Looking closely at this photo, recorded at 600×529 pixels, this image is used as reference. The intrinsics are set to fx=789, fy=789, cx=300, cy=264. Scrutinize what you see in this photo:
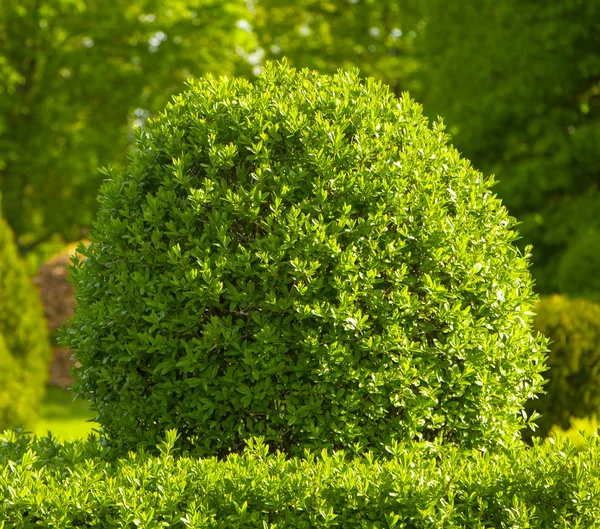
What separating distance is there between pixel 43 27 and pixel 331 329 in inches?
873

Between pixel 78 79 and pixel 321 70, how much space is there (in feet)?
23.8

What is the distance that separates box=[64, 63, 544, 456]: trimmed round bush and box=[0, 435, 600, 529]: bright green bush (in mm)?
452

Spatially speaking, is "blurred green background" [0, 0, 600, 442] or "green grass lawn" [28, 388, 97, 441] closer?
"green grass lawn" [28, 388, 97, 441]

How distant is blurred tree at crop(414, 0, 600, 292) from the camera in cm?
1490

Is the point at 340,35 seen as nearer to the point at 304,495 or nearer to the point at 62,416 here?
the point at 62,416

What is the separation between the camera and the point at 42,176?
76.4ft

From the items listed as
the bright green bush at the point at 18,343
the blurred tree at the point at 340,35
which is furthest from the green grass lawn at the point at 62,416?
the blurred tree at the point at 340,35

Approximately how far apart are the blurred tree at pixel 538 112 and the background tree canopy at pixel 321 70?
0.10 ft

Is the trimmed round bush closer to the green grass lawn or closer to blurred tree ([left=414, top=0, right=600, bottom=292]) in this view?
the green grass lawn

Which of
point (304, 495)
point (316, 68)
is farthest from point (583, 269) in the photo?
point (316, 68)

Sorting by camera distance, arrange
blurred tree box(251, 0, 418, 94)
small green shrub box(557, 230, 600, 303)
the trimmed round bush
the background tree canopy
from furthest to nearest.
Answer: blurred tree box(251, 0, 418, 94), the background tree canopy, small green shrub box(557, 230, 600, 303), the trimmed round bush

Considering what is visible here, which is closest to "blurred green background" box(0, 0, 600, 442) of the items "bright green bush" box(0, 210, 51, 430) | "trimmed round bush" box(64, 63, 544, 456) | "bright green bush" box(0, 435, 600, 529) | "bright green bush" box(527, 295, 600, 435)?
"bright green bush" box(0, 210, 51, 430)

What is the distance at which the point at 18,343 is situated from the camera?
12156mm

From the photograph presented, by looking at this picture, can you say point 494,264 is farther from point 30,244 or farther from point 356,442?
point 30,244
